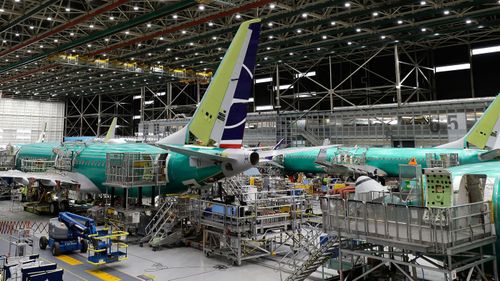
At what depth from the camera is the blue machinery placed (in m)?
15.5

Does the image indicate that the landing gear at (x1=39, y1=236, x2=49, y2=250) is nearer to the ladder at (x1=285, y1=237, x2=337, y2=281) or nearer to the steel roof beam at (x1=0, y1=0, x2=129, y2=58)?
the ladder at (x1=285, y1=237, x2=337, y2=281)

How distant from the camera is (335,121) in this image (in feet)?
159

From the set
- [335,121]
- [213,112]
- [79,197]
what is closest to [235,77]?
[213,112]

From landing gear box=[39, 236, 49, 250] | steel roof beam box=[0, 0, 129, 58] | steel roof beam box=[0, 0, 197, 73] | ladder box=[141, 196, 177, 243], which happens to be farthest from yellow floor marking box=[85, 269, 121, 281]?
steel roof beam box=[0, 0, 129, 58]

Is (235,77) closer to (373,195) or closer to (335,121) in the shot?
(373,195)

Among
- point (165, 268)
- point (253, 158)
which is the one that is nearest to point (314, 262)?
point (253, 158)

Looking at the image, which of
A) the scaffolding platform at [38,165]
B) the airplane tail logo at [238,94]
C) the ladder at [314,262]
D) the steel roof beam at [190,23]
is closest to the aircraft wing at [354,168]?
the steel roof beam at [190,23]

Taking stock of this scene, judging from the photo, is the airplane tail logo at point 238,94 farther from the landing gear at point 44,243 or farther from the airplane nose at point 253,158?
the landing gear at point 44,243

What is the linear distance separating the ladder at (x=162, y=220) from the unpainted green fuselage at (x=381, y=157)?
59.0ft

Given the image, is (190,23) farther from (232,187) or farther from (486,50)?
(486,50)

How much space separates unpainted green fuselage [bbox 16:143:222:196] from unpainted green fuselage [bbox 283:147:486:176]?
1650 cm

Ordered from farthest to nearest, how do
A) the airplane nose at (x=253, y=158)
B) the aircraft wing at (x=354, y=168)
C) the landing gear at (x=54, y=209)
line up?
the aircraft wing at (x=354, y=168) < the landing gear at (x=54, y=209) < the airplane nose at (x=253, y=158)

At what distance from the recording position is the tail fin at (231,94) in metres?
17.3

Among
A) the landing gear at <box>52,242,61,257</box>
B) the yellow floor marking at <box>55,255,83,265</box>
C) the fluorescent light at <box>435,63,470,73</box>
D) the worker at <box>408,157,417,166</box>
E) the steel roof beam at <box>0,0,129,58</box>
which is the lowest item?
the yellow floor marking at <box>55,255,83,265</box>
